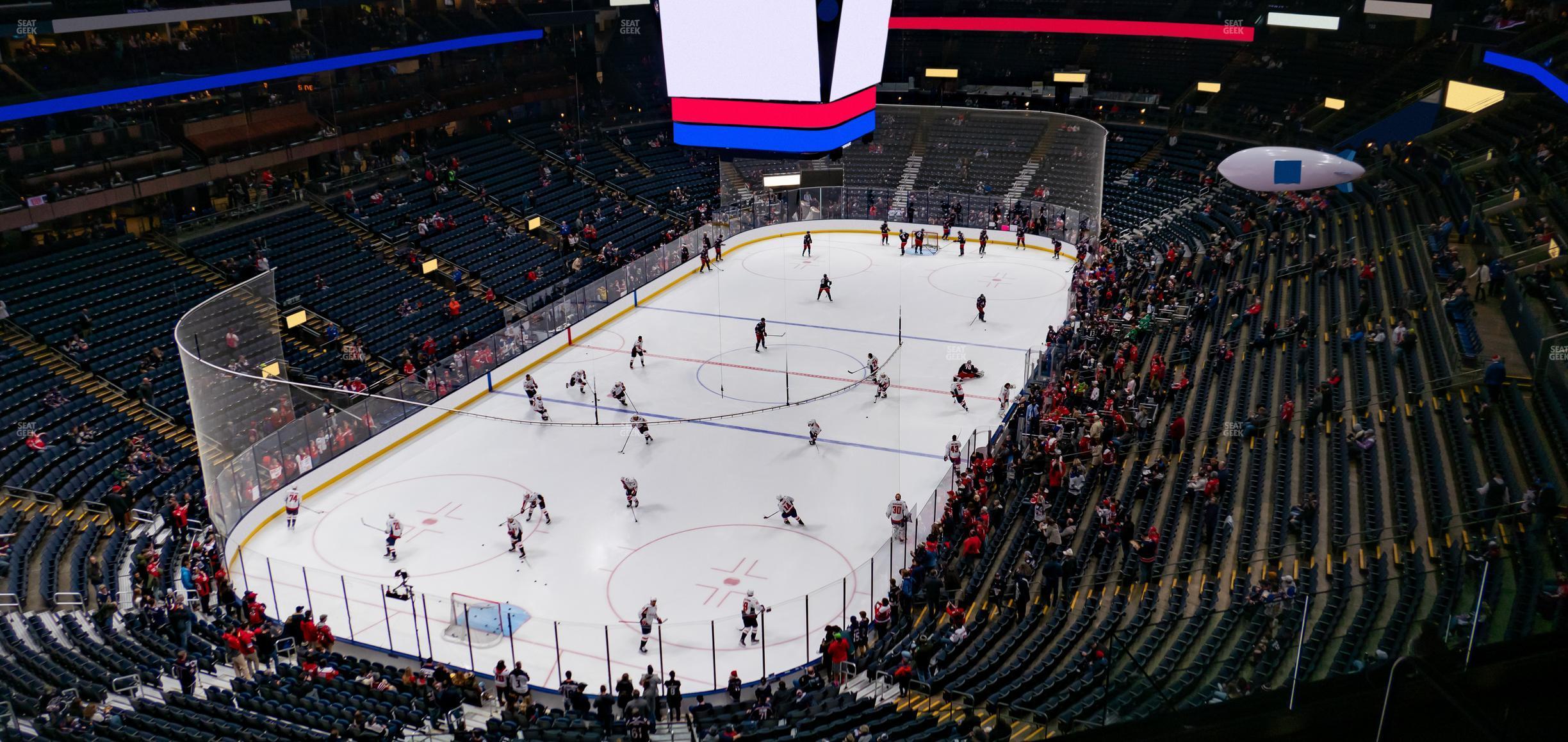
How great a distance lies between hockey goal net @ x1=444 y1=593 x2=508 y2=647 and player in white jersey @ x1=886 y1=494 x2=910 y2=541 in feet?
23.2

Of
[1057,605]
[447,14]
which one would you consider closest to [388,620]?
[1057,605]

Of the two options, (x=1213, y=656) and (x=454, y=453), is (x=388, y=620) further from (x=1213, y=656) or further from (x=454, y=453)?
(x=1213, y=656)

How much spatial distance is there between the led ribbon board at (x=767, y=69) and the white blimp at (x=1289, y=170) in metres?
9.23

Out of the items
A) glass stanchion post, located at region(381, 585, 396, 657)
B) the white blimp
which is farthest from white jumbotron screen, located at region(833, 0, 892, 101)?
glass stanchion post, located at region(381, 585, 396, 657)

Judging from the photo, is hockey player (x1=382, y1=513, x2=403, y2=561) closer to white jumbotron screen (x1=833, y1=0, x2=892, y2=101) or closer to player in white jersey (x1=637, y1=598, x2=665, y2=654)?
player in white jersey (x1=637, y1=598, x2=665, y2=654)

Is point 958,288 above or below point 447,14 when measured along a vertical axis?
below

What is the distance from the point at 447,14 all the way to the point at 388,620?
31.3m

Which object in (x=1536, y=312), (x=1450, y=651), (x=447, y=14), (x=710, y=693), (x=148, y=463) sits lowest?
(x=710, y=693)

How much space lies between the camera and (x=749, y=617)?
1805 centimetres

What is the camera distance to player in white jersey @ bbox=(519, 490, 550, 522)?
22.6m

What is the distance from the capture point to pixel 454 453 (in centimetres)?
2636

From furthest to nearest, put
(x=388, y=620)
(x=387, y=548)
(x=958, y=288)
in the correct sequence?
1. (x=958, y=288)
2. (x=387, y=548)
3. (x=388, y=620)

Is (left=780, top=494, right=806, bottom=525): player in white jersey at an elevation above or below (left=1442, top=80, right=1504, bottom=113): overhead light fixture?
below

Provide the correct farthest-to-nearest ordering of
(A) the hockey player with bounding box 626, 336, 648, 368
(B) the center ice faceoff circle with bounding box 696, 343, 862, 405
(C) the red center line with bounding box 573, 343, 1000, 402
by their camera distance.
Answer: (A) the hockey player with bounding box 626, 336, 648, 368
(B) the center ice faceoff circle with bounding box 696, 343, 862, 405
(C) the red center line with bounding box 573, 343, 1000, 402
